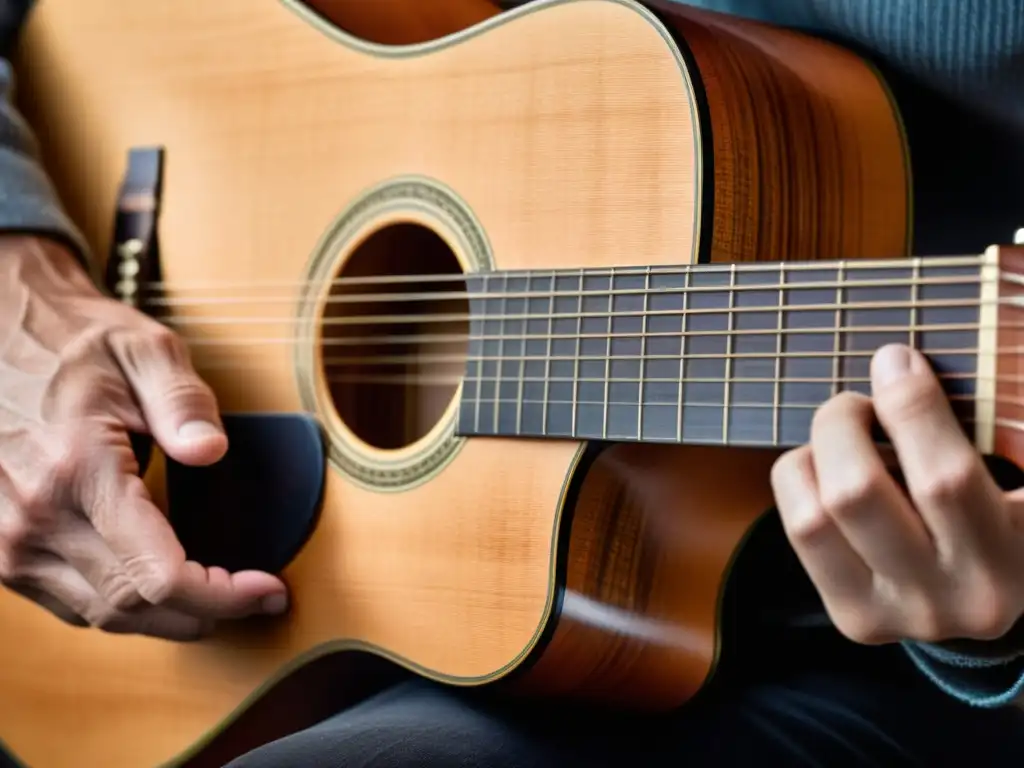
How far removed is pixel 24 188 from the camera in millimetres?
918

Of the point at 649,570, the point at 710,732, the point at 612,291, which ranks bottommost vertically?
the point at 710,732

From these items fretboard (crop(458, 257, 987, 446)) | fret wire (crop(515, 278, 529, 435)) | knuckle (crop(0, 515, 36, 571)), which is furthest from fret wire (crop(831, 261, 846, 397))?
knuckle (crop(0, 515, 36, 571))

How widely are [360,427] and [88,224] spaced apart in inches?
13.6

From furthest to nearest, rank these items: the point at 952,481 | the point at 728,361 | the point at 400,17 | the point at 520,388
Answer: the point at 400,17
the point at 520,388
the point at 728,361
the point at 952,481

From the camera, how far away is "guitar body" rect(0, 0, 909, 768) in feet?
2.27

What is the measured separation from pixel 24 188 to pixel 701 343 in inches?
25.6

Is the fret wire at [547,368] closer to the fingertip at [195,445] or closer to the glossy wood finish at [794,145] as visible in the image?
the glossy wood finish at [794,145]

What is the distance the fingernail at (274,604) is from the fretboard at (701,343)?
8.7 inches

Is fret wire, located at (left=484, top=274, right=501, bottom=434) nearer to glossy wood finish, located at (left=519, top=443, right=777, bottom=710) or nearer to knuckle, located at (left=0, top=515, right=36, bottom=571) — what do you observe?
glossy wood finish, located at (left=519, top=443, right=777, bottom=710)

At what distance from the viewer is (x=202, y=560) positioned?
867 mm

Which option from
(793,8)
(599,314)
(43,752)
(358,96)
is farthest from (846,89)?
(43,752)

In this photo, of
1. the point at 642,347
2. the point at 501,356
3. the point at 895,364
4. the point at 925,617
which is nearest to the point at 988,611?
the point at 925,617

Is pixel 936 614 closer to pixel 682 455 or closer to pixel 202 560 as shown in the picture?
pixel 682 455

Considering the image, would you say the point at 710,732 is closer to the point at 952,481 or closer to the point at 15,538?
the point at 952,481
